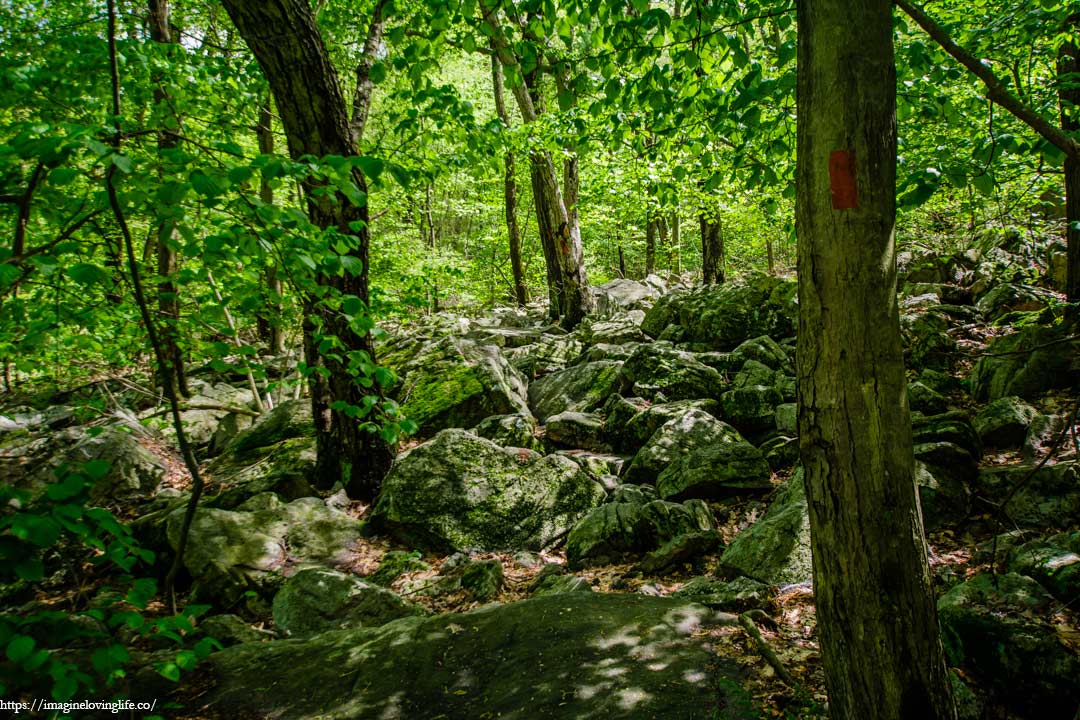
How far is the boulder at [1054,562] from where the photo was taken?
300 cm

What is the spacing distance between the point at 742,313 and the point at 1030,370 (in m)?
4.41

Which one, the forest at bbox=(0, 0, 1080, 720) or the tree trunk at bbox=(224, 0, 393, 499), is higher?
the tree trunk at bbox=(224, 0, 393, 499)

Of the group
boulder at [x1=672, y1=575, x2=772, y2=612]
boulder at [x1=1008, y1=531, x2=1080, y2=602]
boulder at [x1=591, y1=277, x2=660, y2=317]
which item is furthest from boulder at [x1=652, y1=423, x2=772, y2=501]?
boulder at [x1=591, y1=277, x2=660, y2=317]

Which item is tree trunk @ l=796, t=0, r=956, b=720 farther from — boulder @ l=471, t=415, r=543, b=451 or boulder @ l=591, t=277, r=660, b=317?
boulder @ l=591, t=277, r=660, b=317

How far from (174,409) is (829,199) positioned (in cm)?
279

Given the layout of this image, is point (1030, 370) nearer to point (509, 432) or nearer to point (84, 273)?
point (509, 432)

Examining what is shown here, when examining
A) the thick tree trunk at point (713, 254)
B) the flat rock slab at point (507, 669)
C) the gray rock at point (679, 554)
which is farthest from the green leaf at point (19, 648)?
the thick tree trunk at point (713, 254)

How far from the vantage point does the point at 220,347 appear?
2611mm

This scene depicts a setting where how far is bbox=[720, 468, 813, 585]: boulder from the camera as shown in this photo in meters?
4.02

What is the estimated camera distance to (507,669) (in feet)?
10.4

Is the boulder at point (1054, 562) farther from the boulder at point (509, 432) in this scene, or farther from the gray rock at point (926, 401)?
the boulder at point (509, 432)

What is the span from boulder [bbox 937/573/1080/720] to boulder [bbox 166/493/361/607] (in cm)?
539

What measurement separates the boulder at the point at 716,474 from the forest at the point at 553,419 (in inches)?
1.6

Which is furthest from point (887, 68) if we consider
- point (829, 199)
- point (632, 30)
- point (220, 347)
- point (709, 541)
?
point (709, 541)
